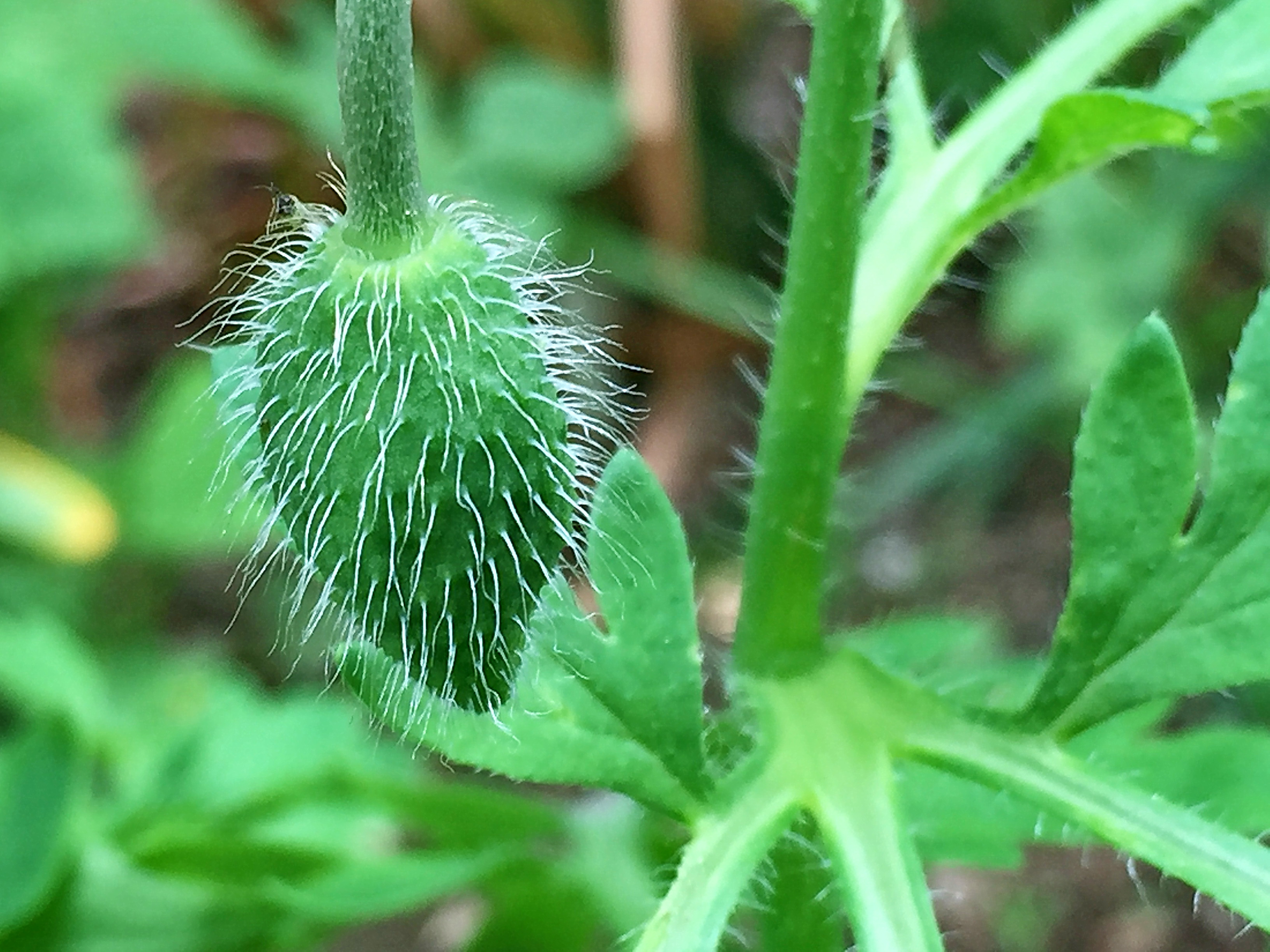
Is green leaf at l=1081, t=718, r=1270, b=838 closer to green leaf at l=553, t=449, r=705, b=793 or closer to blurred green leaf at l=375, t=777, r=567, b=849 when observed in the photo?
green leaf at l=553, t=449, r=705, b=793

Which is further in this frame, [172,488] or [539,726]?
[172,488]

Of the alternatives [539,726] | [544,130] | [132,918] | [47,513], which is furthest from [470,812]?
[544,130]

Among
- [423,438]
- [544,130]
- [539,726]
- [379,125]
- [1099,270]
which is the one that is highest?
[544,130]

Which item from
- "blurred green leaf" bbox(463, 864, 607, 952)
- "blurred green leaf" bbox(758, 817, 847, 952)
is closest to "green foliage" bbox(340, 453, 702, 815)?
"blurred green leaf" bbox(758, 817, 847, 952)

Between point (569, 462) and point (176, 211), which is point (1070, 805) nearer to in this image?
point (569, 462)

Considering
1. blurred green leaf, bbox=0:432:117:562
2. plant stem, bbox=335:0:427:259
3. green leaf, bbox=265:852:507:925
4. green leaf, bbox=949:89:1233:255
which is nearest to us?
plant stem, bbox=335:0:427:259

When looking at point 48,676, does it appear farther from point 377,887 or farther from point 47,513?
point 47,513

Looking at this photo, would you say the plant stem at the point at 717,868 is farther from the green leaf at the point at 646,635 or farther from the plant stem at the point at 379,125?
the plant stem at the point at 379,125

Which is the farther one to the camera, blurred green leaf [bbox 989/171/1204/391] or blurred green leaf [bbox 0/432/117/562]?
blurred green leaf [bbox 989/171/1204/391]
